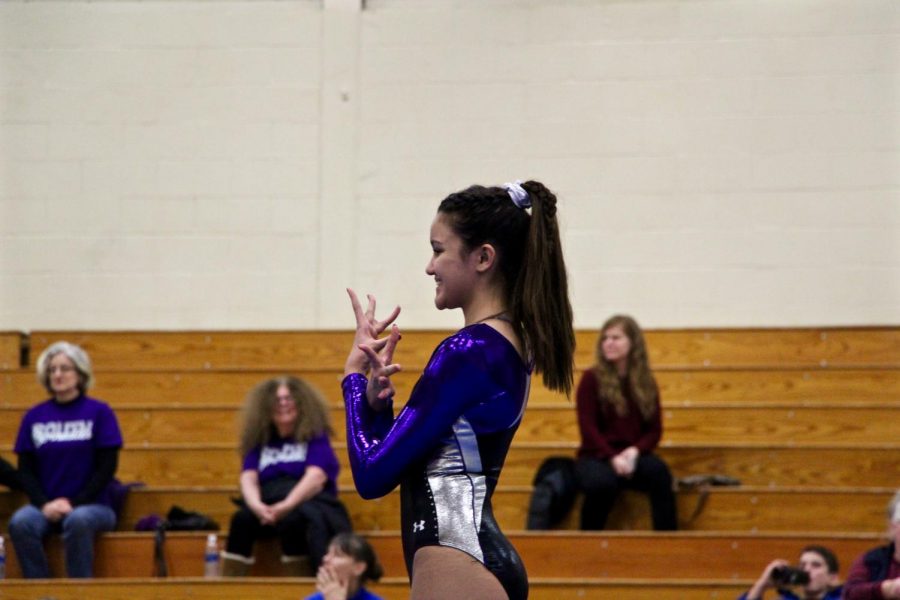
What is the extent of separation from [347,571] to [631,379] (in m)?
1.65

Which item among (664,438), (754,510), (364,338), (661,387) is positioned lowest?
(754,510)

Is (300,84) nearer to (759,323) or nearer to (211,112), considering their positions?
(211,112)

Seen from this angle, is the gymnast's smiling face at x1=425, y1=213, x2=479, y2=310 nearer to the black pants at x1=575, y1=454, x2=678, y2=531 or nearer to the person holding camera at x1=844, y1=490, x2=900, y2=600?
the person holding camera at x1=844, y1=490, x2=900, y2=600

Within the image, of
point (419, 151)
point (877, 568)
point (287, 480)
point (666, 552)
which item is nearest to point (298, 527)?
point (287, 480)

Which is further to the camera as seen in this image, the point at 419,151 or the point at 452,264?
the point at 419,151

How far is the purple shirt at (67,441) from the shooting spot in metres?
5.75

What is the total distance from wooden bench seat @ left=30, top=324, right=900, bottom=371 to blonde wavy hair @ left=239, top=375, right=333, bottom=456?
1.28 meters

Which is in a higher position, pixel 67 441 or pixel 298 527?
pixel 67 441

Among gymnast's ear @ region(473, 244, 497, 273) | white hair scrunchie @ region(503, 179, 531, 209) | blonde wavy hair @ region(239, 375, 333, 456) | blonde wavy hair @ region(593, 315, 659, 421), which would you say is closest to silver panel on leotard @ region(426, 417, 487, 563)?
gymnast's ear @ region(473, 244, 497, 273)

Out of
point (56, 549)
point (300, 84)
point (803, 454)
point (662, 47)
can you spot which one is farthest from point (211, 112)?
point (803, 454)

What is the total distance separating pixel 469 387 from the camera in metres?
2.41

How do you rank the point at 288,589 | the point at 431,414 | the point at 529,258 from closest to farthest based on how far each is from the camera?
1. the point at 431,414
2. the point at 529,258
3. the point at 288,589

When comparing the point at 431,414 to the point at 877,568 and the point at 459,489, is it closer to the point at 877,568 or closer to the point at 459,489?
the point at 459,489

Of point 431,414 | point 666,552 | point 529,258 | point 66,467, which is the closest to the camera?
point 431,414
